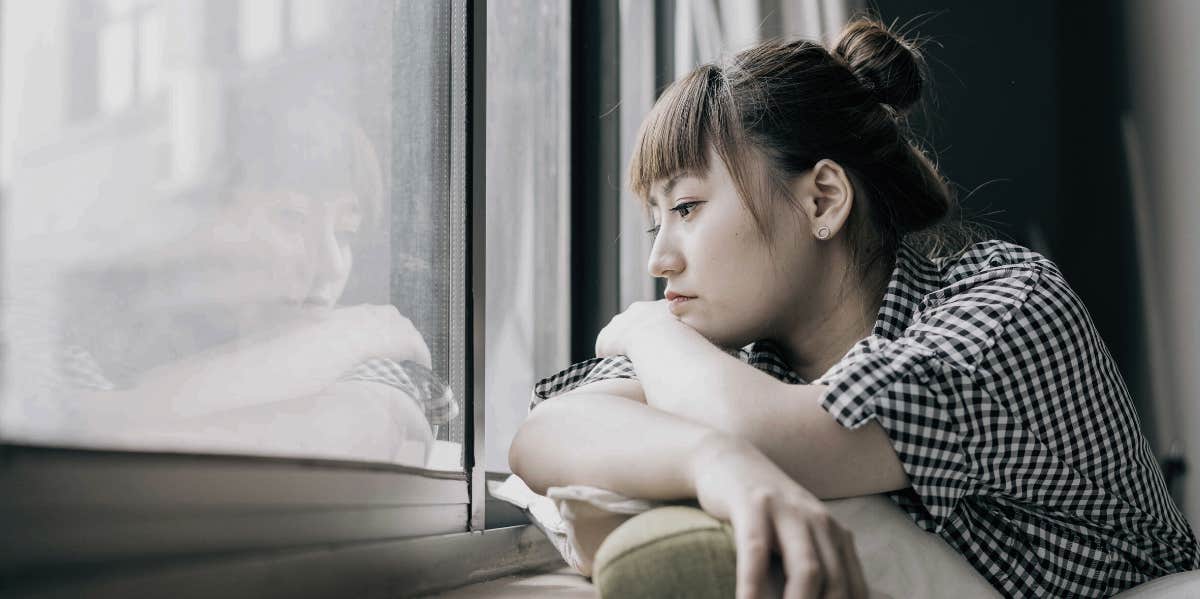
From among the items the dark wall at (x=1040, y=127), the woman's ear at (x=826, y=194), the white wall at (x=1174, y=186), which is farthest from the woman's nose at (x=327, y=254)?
the white wall at (x=1174, y=186)

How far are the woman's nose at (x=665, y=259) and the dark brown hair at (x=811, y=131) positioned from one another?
0.08 m

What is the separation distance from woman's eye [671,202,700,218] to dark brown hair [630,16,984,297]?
0.11 ft

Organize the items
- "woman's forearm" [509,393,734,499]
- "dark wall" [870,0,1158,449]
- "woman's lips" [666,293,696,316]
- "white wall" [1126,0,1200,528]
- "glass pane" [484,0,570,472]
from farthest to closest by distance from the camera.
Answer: "dark wall" [870,0,1158,449]
"white wall" [1126,0,1200,528]
"glass pane" [484,0,570,472]
"woman's lips" [666,293,696,316]
"woman's forearm" [509,393,734,499]

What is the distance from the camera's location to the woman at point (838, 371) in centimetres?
66

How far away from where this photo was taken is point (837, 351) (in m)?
0.97

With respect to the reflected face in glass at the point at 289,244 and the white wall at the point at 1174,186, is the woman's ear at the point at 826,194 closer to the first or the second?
the reflected face in glass at the point at 289,244

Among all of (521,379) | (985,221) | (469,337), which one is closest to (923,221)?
(469,337)

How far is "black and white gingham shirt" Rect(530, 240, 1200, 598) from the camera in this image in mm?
676

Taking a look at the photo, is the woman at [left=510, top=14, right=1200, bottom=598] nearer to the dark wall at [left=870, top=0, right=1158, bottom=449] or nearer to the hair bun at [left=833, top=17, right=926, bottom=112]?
the hair bun at [left=833, top=17, right=926, bottom=112]

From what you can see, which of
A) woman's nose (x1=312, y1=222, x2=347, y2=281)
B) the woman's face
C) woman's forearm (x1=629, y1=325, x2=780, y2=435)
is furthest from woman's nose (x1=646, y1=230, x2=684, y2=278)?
woman's nose (x1=312, y1=222, x2=347, y2=281)

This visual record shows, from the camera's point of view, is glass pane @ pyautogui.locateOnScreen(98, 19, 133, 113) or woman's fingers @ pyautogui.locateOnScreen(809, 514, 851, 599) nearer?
woman's fingers @ pyautogui.locateOnScreen(809, 514, 851, 599)

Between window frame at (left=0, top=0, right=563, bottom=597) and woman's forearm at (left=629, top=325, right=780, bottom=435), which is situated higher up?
woman's forearm at (left=629, top=325, right=780, bottom=435)

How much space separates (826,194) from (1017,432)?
1.11 ft

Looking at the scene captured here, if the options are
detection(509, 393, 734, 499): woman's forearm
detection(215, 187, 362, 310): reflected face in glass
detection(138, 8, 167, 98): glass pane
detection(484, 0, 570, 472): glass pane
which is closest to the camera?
detection(509, 393, 734, 499): woman's forearm
